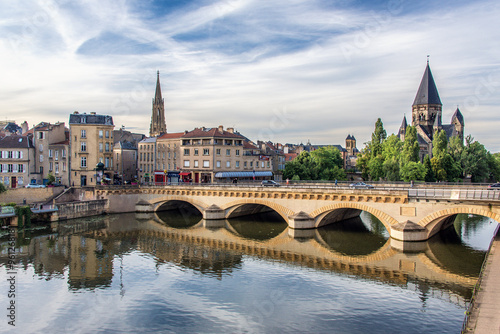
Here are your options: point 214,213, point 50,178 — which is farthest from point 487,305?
point 50,178

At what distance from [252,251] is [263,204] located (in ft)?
47.2

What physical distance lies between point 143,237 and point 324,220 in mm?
21518

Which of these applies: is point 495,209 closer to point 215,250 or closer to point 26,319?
point 215,250

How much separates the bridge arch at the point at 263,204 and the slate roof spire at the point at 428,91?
94196mm

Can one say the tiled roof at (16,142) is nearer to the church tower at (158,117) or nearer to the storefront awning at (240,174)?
the storefront awning at (240,174)

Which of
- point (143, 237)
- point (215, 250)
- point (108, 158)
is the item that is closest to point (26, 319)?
point (215, 250)

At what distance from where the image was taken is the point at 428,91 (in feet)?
409

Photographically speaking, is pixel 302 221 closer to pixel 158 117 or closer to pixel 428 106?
pixel 158 117

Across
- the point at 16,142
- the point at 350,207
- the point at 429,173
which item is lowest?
the point at 350,207

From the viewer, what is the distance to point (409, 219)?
123ft

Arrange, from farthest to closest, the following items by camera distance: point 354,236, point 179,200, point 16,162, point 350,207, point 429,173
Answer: point 429,173 < point 16,162 < point 179,200 < point 354,236 < point 350,207

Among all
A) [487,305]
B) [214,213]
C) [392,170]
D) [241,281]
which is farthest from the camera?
[392,170]

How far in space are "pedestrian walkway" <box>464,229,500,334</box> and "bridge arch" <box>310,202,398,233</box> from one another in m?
14.4

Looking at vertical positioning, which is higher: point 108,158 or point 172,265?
point 108,158
